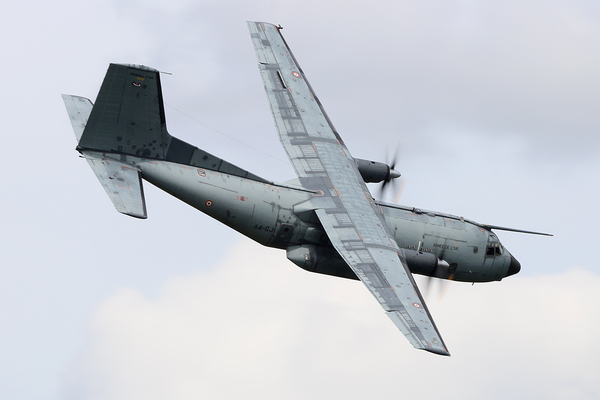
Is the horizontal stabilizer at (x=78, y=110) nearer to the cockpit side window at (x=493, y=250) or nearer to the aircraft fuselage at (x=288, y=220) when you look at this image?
the aircraft fuselage at (x=288, y=220)

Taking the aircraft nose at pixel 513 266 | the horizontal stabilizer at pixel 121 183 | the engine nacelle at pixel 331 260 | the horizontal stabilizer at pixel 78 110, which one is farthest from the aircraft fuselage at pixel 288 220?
the aircraft nose at pixel 513 266

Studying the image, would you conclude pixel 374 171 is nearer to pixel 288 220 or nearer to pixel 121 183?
pixel 288 220

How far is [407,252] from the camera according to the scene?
57.7m

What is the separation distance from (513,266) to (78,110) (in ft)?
92.2

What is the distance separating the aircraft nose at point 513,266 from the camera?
206 feet

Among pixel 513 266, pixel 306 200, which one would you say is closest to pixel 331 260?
pixel 306 200

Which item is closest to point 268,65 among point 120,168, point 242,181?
point 242,181

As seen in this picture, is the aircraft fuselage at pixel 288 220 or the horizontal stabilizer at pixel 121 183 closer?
the horizontal stabilizer at pixel 121 183

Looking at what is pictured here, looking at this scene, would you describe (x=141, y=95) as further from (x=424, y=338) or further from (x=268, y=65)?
(x=424, y=338)

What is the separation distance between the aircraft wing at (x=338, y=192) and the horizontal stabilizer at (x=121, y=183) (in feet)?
34.7

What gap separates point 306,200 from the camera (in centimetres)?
5844

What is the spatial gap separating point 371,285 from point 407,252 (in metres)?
4.66

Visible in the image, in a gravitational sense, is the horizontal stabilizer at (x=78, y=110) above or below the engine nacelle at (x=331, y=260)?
above

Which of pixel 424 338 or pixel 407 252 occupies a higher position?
pixel 407 252
